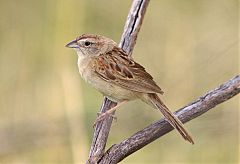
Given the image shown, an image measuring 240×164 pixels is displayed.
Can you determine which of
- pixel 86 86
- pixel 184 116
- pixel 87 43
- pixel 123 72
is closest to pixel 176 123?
pixel 184 116

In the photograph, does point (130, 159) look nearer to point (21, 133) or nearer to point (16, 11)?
point (21, 133)

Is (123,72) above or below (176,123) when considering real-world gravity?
above

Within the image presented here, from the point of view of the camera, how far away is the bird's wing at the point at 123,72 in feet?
17.0

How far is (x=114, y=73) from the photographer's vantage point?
5281mm

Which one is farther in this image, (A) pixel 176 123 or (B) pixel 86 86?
(B) pixel 86 86

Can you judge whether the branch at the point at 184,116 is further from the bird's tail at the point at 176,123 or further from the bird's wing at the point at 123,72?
the bird's wing at the point at 123,72

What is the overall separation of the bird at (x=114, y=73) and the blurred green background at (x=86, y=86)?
1.07 meters

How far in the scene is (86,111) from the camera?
23.3 feet

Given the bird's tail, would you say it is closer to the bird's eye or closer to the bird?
the bird

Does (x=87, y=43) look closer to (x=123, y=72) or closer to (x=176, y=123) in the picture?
(x=123, y=72)

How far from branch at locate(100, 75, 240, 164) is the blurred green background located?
5.63 feet

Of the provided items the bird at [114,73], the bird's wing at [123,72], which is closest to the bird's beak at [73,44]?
the bird at [114,73]

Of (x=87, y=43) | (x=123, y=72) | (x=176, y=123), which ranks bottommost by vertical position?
(x=176, y=123)

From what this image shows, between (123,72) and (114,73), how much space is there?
71 millimetres
